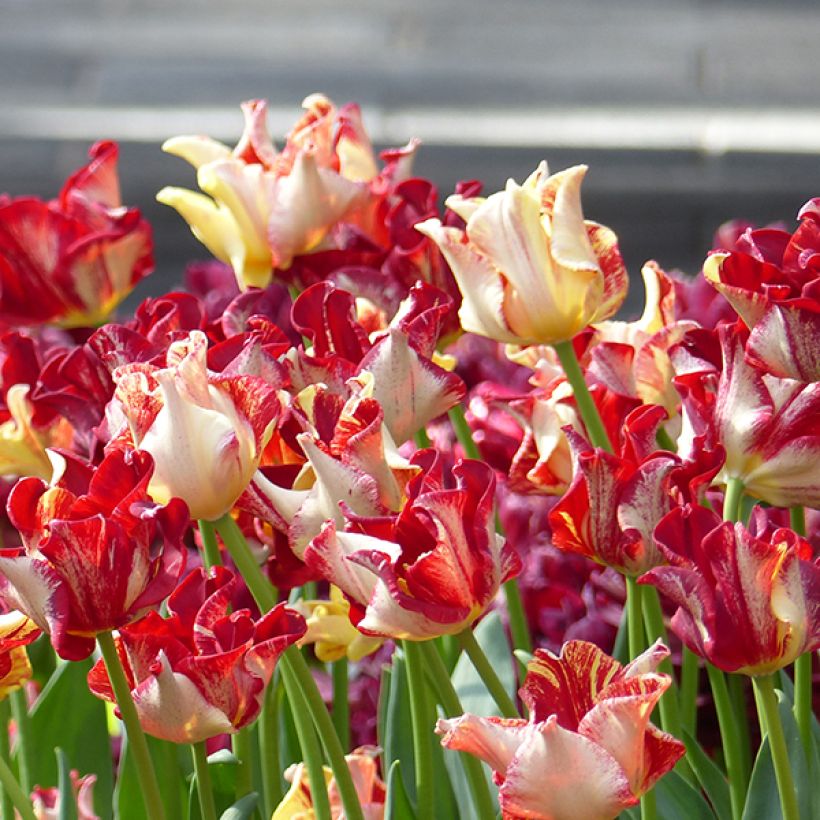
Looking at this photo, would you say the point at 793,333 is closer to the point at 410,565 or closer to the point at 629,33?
the point at 410,565

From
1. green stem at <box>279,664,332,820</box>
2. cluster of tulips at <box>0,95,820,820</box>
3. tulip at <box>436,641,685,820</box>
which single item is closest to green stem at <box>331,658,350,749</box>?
cluster of tulips at <box>0,95,820,820</box>

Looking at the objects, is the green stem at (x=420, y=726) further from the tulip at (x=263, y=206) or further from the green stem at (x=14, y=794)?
the tulip at (x=263, y=206)

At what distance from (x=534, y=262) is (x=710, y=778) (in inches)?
7.0

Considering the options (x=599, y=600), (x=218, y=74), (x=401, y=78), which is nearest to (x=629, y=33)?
(x=401, y=78)

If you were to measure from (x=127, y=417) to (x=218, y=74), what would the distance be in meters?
3.47

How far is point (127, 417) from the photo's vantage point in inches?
18.1

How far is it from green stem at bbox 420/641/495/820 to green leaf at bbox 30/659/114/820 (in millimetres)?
195

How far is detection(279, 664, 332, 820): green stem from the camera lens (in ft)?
1.64

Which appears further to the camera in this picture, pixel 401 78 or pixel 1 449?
pixel 401 78

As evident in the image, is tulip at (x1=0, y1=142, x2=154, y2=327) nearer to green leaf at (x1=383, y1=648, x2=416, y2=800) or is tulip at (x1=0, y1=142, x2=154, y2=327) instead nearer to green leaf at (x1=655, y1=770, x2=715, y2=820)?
green leaf at (x1=383, y1=648, x2=416, y2=800)

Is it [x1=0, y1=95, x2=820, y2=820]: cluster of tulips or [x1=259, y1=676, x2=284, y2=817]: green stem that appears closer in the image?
[x1=0, y1=95, x2=820, y2=820]: cluster of tulips

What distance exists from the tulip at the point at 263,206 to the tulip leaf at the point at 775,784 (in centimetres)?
28

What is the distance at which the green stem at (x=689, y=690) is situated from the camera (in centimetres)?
57

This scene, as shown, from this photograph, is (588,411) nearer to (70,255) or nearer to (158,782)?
(158,782)
